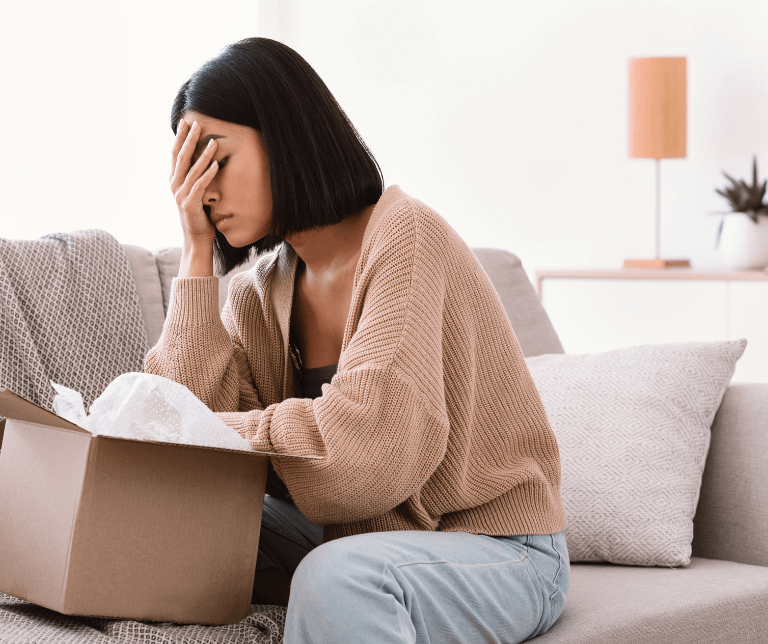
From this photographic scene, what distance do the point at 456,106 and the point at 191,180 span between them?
8.27 feet

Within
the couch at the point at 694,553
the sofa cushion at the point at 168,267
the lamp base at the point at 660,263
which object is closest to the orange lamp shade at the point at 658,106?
the lamp base at the point at 660,263

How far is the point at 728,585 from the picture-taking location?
4.20ft

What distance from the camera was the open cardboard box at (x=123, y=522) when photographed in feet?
2.86

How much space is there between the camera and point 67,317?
1527 mm

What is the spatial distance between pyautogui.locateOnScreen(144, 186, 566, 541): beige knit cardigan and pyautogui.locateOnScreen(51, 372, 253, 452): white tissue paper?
0.11m

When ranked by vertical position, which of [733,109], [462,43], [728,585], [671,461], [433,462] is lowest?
[728,585]

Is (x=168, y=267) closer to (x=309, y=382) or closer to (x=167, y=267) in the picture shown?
(x=167, y=267)

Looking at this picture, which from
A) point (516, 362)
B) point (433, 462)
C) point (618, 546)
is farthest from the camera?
point (618, 546)

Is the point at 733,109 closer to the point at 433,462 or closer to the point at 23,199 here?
the point at 23,199

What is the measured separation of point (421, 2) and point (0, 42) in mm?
1640

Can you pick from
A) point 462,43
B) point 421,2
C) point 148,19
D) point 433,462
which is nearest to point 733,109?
point 462,43

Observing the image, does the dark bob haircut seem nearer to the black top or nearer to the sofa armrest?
the black top

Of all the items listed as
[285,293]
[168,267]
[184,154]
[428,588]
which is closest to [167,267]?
[168,267]

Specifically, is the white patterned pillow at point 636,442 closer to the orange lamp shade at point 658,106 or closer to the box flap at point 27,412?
the box flap at point 27,412
